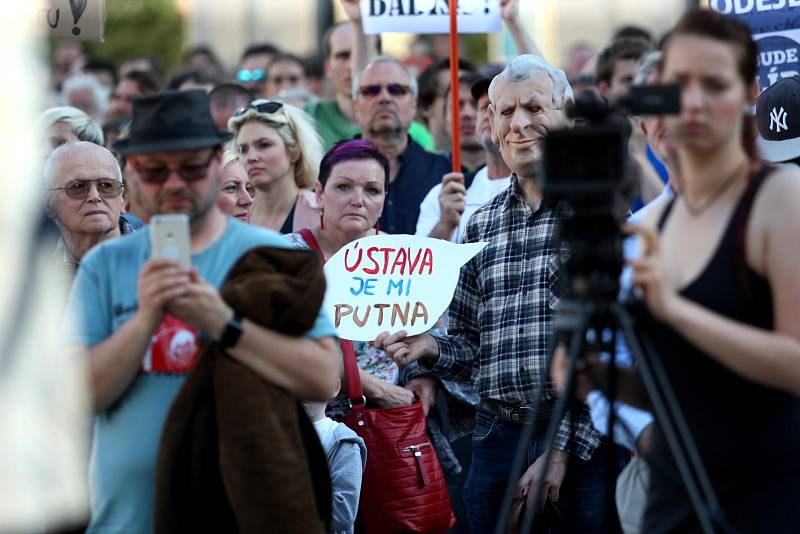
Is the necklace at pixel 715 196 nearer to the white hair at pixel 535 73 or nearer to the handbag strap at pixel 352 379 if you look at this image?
the white hair at pixel 535 73

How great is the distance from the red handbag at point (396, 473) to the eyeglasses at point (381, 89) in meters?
2.68

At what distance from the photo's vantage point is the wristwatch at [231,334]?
3527mm

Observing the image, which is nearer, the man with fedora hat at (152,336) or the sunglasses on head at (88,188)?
the man with fedora hat at (152,336)

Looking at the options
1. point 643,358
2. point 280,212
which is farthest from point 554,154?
point 280,212

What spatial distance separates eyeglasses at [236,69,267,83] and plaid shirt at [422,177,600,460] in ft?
18.8

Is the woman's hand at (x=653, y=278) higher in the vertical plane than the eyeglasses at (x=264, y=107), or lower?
lower

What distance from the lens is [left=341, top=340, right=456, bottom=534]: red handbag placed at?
5.27 m

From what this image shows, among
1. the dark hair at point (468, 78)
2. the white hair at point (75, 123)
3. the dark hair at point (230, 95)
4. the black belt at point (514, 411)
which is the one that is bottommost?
the black belt at point (514, 411)

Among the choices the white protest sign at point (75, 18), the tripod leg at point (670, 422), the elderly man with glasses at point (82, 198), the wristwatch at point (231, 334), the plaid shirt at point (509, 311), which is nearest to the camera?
the tripod leg at point (670, 422)

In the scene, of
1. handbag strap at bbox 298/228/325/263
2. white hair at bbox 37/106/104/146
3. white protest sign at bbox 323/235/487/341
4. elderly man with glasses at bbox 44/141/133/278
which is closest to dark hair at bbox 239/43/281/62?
white hair at bbox 37/106/104/146

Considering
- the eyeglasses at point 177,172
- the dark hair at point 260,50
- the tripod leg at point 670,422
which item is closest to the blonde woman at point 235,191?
the eyeglasses at point 177,172

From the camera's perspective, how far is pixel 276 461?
3592 millimetres

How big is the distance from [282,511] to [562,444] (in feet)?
5.56

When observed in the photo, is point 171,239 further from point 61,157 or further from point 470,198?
point 470,198
